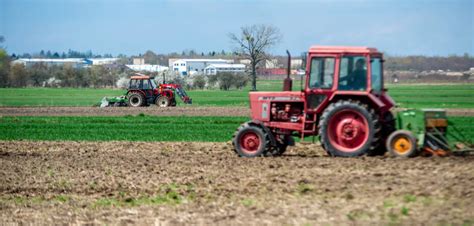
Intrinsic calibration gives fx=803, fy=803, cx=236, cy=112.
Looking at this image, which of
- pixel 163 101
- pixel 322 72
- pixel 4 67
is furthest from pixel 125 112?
pixel 4 67

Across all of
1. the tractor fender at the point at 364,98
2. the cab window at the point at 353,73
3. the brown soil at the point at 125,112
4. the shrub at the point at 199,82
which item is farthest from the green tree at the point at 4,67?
the cab window at the point at 353,73

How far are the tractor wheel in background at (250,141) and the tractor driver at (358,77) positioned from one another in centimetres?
213

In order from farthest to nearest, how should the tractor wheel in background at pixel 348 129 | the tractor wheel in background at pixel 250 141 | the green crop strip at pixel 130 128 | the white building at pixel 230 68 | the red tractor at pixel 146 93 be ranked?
the white building at pixel 230 68
the red tractor at pixel 146 93
the green crop strip at pixel 130 128
the tractor wheel in background at pixel 250 141
the tractor wheel in background at pixel 348 129

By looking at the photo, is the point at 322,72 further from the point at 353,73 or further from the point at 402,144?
the point at 402,144

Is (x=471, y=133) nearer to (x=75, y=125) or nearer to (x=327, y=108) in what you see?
(x=327, y=108)

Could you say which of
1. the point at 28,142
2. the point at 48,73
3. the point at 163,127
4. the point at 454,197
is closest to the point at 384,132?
the point at 454,197

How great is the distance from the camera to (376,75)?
15.9 metres

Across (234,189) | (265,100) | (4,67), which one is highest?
(4,67)

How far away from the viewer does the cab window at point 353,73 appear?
52.0ft

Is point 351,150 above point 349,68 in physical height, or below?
below

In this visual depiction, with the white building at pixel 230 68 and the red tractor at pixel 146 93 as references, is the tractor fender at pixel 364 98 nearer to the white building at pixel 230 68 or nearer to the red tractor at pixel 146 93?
the red tractor at pixel 146 93

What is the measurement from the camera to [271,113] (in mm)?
16969

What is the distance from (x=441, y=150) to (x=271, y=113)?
3.59 metres

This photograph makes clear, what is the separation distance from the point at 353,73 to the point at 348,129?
44.0 inches
